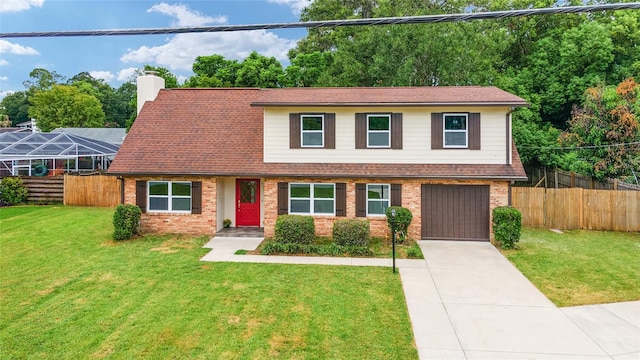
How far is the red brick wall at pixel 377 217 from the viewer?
12211 millimetres

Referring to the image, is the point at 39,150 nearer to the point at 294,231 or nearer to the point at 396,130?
the point at 294,231

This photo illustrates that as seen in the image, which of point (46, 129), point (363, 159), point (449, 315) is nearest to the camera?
point (449, 315)

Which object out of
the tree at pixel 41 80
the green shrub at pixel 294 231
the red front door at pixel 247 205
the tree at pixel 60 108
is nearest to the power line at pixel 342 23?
the green shrub at pixel 294 231

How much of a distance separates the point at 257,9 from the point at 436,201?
8.47 meters

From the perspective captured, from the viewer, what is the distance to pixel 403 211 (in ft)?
39.0

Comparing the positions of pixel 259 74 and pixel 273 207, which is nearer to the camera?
pixel 273 207

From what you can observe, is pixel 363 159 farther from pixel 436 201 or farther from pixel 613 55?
pixel 613 55

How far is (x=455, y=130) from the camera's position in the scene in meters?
12.6

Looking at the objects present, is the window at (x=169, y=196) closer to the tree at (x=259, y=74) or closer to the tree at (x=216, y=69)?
the tree at (x=259, y=74)

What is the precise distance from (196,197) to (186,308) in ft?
21.7

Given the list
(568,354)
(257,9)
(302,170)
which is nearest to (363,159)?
(302,170)

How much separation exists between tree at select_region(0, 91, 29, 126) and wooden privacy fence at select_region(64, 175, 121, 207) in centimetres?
7127

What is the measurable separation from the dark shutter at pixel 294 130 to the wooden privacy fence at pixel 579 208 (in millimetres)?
8842

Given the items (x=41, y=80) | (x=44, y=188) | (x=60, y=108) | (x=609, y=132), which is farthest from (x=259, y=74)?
(x=41, y=80)
